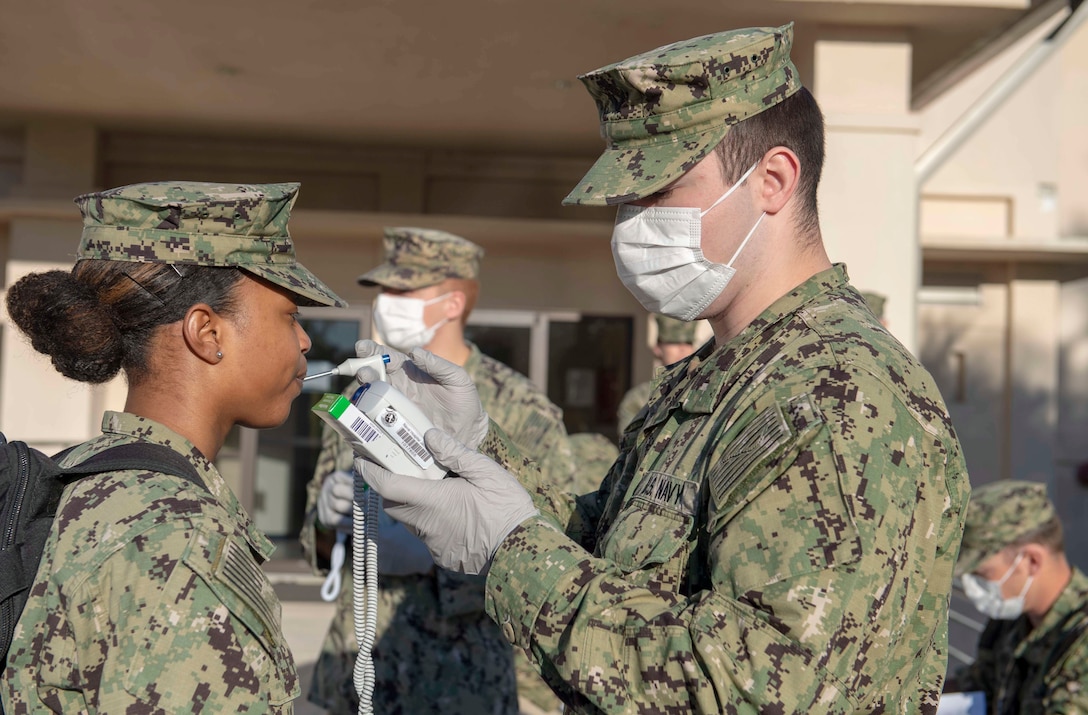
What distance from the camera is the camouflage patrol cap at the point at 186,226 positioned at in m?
1.66

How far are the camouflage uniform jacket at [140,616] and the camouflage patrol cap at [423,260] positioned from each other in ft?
8.31

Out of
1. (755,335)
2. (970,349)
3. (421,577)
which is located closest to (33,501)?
(755,335)

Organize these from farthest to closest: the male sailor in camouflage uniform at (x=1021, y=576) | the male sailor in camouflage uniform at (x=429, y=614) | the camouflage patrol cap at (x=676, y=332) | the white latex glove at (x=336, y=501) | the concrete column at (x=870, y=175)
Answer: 1. the camouflage patrol cap at (x=676, y=332)
2. the concrete column at (x=870, y=175)
3. the male sailor in camouflage uniform at (x=1021, y=576)
4. the male sailor in camouflage uniform at (x=429, y=614)
5. the white latex glove at (x=336, y=501)

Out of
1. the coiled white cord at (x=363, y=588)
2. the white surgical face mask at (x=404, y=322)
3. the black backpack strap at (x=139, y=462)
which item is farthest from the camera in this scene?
the white surgical face mask at (x=404, y=322)

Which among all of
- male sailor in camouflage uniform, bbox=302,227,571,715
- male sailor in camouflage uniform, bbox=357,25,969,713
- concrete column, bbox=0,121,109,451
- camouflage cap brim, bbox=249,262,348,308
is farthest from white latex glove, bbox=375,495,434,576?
concrete column, bbox=0,121,109,451

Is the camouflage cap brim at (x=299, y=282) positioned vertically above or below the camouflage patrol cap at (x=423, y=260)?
below

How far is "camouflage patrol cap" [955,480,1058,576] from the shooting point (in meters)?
3.69

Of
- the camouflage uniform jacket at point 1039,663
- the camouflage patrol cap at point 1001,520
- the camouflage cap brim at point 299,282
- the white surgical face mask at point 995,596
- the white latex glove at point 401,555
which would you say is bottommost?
the camouflage uniform jacket at point 1039,663

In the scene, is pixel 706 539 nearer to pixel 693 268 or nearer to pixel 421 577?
pixel 693 268

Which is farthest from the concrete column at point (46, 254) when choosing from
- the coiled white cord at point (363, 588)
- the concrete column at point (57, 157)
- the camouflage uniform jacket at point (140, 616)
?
the camouflage uniform jacket at point (140, 616)

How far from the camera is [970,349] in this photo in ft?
33.1

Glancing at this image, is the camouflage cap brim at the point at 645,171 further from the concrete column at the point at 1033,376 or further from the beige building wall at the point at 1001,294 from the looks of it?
the concrete column at the point at 1033,376

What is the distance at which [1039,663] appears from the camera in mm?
3645

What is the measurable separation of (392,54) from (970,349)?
643cm
